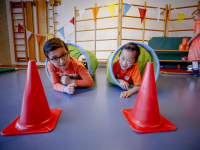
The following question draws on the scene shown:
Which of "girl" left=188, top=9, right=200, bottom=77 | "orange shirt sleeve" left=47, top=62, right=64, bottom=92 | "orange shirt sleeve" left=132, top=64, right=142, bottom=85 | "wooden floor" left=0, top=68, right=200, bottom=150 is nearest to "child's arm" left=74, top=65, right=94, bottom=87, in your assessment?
"orange shirt sleeve" left=47, top=62, right=64, bottom=92

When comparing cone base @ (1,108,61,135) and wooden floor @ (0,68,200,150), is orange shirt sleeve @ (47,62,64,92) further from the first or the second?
cone base @ (1,108,61,135)

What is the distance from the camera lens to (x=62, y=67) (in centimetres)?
94

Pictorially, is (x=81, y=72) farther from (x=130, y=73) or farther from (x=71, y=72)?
(x=130, y=73)

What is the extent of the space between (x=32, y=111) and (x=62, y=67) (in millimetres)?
502

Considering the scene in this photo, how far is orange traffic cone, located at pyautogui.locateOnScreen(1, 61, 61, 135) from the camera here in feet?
1.59

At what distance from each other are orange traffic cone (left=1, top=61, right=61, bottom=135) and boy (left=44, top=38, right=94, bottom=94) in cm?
33

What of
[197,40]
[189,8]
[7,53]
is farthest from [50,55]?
[7,53]

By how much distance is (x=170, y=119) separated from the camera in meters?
0.60

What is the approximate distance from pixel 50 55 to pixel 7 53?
13.8ft

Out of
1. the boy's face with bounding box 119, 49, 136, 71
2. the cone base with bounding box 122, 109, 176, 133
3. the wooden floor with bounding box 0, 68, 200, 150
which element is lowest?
the wooden floor with bounding box 0, 68, 200, 150

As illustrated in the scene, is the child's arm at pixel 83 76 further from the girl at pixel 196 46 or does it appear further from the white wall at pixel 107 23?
the white wall at pixel 107 23

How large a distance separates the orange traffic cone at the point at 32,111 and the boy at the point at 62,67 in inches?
13.1

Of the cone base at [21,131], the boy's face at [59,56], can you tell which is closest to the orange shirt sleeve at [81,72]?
the boy's face at [59,56]

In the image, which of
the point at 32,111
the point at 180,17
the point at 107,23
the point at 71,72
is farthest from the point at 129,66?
the point at 180,17
